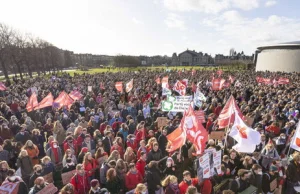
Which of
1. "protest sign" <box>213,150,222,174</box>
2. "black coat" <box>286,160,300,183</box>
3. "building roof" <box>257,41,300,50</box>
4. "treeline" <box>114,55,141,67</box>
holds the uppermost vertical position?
"building roof" <box>257,41,300,50</box>

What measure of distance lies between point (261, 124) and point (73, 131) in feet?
24.6

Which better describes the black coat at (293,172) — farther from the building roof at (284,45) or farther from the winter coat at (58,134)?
the building roof at (284,45)

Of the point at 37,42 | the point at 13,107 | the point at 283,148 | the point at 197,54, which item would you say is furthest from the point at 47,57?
the point at 197,54

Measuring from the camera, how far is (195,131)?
7.87 m

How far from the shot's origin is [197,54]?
159m

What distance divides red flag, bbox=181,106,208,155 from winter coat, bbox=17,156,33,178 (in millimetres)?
4558

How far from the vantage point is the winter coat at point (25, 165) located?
7645 mm

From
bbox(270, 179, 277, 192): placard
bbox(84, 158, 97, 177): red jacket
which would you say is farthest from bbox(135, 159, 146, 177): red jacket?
bbox(270, 179, 277, 192): placard

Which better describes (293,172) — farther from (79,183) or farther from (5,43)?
(5,43)

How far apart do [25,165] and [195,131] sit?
4.88m

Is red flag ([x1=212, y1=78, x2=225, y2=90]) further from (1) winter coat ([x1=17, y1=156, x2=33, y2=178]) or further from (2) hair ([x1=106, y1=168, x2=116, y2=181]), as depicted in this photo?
(1) winter coat ([x1=17, y1=156, x2=33, y2=178])

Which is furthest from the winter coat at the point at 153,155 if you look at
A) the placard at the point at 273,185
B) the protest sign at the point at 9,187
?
the protest sign at the point at 9,187

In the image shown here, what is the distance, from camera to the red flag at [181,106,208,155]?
771cm

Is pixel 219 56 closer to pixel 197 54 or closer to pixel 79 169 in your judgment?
pixel 197 54
